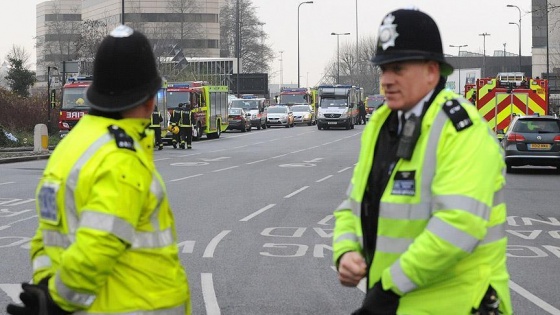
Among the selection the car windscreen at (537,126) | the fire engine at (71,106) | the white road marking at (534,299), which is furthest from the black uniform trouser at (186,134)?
the white road marking at (534,299)

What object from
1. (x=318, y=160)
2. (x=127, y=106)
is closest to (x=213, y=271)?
(x=127, y=106)

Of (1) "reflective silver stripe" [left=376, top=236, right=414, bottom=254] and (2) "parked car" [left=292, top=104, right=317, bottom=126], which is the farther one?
(2) "parked car" [left=292, top=104, right=317, bottom=126]

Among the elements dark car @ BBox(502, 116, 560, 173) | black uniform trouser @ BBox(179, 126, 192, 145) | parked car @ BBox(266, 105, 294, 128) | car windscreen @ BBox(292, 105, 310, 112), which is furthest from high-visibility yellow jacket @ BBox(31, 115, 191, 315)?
car windscreen @ BBox(292, 105, 310, 112)

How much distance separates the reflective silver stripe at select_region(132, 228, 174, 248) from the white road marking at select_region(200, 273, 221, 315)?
532 centimetres

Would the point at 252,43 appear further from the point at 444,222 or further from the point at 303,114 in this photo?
the point at 444,222

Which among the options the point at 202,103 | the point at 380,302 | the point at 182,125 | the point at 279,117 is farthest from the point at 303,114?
the point at 380,302

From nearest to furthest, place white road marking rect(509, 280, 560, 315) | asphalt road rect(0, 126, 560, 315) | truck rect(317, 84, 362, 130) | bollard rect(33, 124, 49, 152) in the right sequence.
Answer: white road marking rect(509, 280, 560, 315)
asphalt road rect(0, 126, 560, 315)
bollard rect(33, 124, 49, 152)
truck rect(317, 84, 362, 130)

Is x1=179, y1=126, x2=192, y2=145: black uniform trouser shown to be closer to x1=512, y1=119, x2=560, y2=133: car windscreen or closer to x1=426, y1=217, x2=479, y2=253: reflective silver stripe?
x1=512, y1=119, x2=560, y2=133: car windscreen

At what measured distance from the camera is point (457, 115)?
379cm

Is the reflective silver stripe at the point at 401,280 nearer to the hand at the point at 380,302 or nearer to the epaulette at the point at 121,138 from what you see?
the hand at the point at 380,302

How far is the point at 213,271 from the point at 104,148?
7764mm

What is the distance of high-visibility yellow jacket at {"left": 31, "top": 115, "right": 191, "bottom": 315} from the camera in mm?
3684

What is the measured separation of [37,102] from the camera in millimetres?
50875

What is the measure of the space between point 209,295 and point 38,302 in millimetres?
6186
